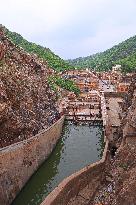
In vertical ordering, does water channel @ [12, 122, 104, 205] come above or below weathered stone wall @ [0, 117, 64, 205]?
below

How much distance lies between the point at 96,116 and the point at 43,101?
1045 centimetres

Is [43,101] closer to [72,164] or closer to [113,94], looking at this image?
[72,164]

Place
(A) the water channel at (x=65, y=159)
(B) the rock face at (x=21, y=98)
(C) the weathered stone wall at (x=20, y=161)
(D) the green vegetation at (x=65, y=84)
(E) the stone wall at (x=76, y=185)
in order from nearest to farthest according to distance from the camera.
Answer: (E) the stone wall at (x=76, y=185), (C) the weathered stone wall at (x=20, y=161), (A) the water channel at (x=65, y=159), (B) the rock face at (x=21, y=98), (D) the green vegetation at (x=65, y=84)

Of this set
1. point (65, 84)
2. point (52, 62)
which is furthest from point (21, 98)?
point (52, 62)

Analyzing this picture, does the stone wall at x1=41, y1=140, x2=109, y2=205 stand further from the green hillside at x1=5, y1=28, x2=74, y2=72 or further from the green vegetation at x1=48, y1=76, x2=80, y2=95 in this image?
the green hillside at x1=5, y1=28, x2=74, y2=72

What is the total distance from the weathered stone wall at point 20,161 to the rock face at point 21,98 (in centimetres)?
144

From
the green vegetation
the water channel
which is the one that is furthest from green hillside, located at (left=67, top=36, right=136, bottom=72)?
the water channel

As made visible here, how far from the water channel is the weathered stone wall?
76 centimetres

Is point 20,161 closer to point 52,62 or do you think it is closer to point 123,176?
point 123,176

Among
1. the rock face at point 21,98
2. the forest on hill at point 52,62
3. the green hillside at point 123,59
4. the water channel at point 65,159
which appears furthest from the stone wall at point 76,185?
the green hillside at point 123,59

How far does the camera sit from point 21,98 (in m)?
46.4

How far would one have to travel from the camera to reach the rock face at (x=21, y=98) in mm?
40688

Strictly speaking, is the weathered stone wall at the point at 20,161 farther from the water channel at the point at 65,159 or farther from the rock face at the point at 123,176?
the rock face at the point at 123,176

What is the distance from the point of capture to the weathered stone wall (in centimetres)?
3388
